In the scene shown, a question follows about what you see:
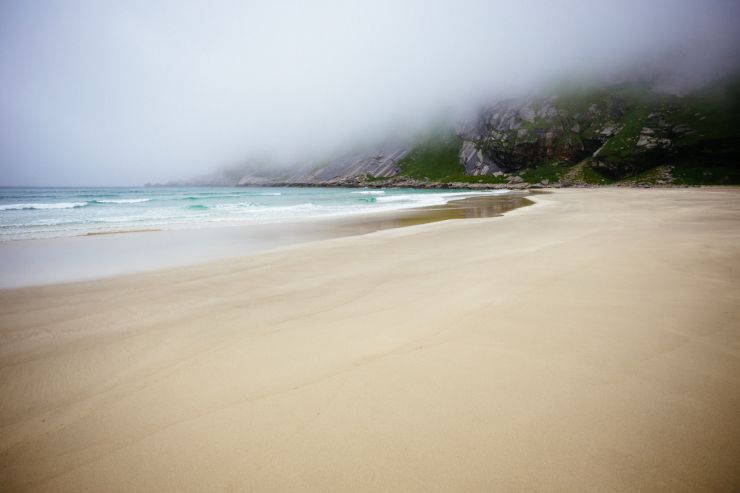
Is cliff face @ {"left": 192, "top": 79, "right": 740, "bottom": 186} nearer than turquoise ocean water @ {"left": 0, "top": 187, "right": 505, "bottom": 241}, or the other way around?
turquoise ocean water @ {"left": 0, "top": 187, "right": 505, "bottom": 241}

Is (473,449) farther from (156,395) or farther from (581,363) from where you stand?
(156,395)

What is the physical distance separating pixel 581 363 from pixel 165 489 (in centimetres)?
396

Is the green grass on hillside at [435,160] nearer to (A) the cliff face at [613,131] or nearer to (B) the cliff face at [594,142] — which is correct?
(B) the cliff face at [594,142]

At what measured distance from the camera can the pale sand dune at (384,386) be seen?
2.23 m

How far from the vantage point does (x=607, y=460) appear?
86.8 inches

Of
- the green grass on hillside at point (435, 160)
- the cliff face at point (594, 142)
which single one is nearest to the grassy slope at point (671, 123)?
the cliff face at point (594, 142)

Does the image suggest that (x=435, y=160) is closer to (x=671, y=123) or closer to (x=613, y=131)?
(x=613, y=131)

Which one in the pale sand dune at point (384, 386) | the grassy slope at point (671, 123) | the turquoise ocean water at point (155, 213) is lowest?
the pale sand dune at point (384, 386)

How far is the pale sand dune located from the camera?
2230 millimetres

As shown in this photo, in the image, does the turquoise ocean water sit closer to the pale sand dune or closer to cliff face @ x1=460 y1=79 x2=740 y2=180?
the pale sand dune

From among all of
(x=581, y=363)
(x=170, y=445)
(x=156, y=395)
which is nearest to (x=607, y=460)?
(x=581, y=363)

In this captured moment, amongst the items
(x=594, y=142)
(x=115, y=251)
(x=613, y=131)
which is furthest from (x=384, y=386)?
(x=613, y=131)

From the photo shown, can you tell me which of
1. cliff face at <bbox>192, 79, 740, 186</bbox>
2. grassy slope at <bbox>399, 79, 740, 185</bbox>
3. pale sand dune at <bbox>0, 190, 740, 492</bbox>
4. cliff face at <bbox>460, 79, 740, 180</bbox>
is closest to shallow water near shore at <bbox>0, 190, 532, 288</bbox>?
pale sand dune at <bbox>0, 190, 740, 492</bbox>

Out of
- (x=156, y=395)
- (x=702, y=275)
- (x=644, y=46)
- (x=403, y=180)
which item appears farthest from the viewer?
(x=403, y=180)
